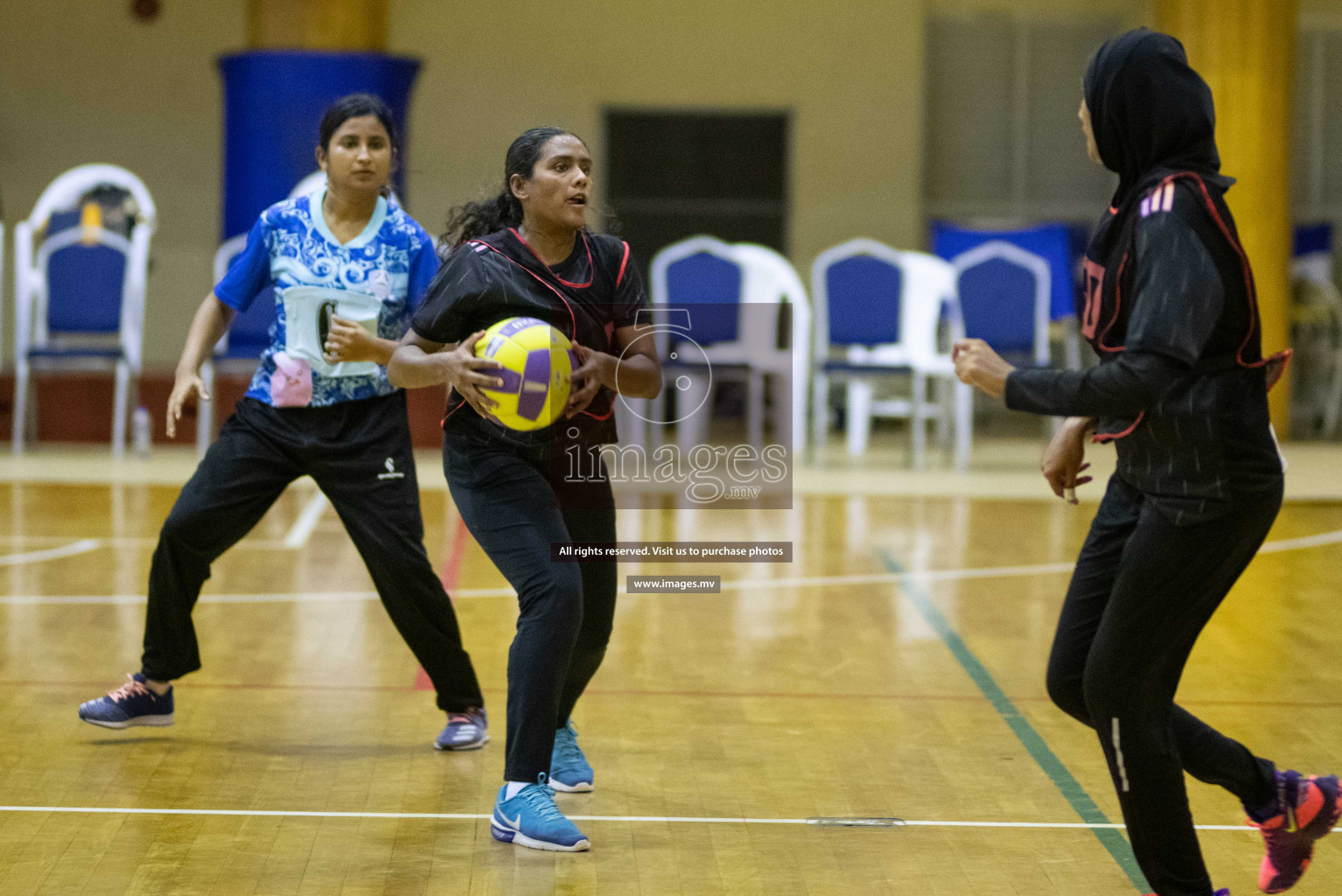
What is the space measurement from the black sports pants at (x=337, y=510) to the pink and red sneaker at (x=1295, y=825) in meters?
1.98

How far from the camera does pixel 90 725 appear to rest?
4145 mm

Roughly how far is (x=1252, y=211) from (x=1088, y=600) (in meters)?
10.6

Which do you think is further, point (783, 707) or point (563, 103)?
point (563, 103)

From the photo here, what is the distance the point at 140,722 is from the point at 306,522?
3881 millimetres

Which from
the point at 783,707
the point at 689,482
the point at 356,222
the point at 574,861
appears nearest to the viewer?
the point at 574,861

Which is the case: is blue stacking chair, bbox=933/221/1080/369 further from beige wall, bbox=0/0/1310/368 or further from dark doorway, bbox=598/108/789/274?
dark doorway, bbox=598/108/789/274

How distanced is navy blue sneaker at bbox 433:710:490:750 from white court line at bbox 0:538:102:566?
324 centimetres

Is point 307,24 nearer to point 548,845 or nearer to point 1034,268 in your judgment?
point 1034,268

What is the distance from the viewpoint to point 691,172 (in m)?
14.2

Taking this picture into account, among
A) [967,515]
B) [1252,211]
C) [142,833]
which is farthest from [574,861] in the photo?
[1252,211]

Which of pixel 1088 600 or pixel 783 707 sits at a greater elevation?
pixel 1088 600

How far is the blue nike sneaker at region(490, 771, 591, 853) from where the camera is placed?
3.19 metres

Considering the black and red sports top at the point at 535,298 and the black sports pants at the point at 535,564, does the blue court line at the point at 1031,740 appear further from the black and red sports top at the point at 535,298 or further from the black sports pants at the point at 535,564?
the black and red sports top at the point at 535,298

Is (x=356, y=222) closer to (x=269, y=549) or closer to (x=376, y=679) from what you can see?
(x=376, y=679)
